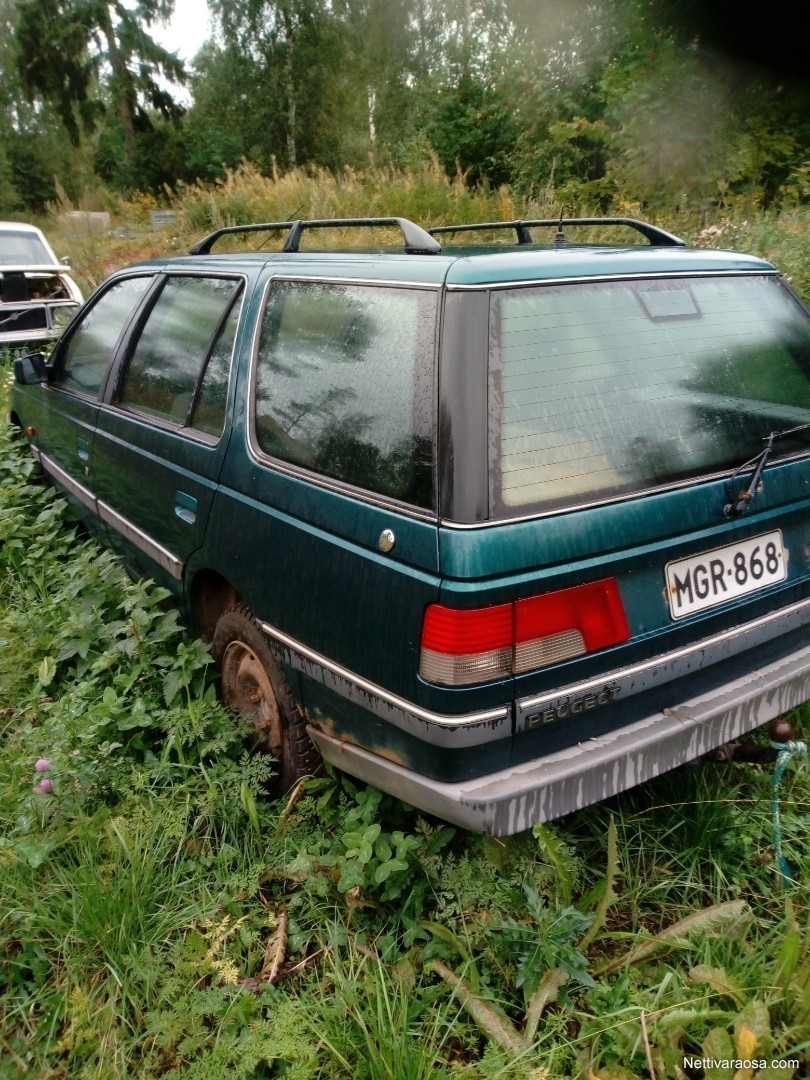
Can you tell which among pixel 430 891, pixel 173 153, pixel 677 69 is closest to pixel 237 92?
pixel 173 153

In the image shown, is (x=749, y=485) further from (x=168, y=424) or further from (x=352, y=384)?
(x=168, y=424)

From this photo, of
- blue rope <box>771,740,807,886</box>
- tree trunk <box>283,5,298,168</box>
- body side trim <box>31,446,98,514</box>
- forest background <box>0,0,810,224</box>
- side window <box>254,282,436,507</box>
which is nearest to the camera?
side window <box>254,282,436,507</box>

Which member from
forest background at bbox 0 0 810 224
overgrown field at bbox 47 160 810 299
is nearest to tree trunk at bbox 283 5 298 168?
forest background at bbox 0 0 810 224

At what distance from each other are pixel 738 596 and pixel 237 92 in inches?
1402

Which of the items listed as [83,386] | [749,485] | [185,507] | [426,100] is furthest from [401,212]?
[426,100]

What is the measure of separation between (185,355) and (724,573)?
6.46 feet

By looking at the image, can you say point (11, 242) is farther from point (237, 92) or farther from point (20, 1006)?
point (237, 92)

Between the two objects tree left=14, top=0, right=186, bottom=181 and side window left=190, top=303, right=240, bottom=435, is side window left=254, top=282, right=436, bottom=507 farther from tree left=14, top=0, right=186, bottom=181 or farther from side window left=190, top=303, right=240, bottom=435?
tree left=14, top=0, right=186, bottom=181

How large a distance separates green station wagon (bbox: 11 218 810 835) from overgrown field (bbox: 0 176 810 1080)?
266mm

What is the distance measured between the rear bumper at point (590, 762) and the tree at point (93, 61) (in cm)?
3364

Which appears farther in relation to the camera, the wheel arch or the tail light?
the wheel arch

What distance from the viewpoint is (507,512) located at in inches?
67.2

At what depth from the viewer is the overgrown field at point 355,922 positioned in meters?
1.71

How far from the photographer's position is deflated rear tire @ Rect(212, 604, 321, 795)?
7.77 ft
